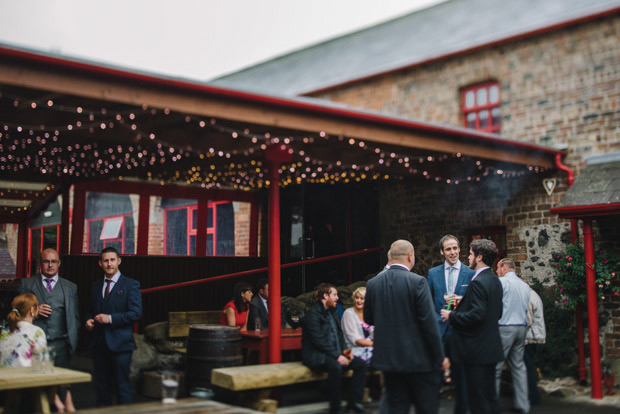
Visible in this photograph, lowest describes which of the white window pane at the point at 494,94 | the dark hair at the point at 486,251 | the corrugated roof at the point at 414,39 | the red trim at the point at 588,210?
the dark hair at the point at 486,251

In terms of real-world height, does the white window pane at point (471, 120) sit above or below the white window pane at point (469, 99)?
below

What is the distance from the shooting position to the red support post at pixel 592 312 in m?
8.34

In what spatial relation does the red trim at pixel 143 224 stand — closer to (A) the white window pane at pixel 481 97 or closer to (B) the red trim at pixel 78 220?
(B) the red trim at pixel 78 220

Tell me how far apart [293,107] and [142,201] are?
20.2 feet

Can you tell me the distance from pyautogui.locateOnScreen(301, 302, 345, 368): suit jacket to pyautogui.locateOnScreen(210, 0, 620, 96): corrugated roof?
652cm

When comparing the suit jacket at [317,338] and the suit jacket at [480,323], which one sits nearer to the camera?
the suit jacket at [480,323]

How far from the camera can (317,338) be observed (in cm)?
670

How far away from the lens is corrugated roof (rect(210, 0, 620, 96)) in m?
11.9

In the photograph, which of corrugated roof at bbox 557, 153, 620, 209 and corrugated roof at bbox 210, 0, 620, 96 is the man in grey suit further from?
corrugated roof at bbox 210, 0, 620, 96

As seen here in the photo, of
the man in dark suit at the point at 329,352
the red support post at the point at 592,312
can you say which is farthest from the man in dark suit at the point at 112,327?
the red support post at the point at 592,312

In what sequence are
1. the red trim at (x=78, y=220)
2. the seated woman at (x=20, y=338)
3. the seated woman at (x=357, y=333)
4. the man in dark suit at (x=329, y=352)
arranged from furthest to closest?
the red trim at (x=78, y=220), the seated woman at (x=357, y=333), the man in dark suit at (x=329, y=352), the seated woman at (x=20, y=338)

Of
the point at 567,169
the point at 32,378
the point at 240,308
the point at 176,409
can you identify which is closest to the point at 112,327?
the point at 32,378

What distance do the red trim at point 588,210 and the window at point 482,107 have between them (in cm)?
366

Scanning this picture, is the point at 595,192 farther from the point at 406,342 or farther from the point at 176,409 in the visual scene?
the point at 176,409
